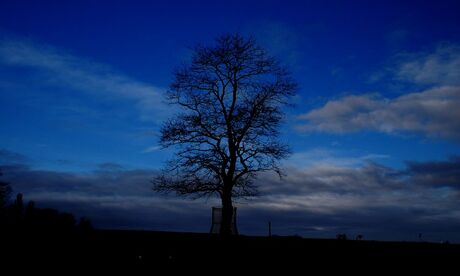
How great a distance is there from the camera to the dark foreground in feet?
27.2

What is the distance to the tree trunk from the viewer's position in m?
19.8

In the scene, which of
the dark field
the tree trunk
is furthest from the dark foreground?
the tree trunk

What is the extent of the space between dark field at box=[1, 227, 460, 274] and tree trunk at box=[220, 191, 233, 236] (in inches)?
347

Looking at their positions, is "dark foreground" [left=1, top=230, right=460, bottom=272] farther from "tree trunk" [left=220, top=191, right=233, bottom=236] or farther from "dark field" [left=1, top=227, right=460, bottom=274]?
"tree trunk" [left=220, top=191, right=233, bottom=236]

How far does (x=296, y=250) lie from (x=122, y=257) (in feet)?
15.1

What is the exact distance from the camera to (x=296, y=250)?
36.1 ft

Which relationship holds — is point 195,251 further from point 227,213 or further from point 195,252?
point 227,213

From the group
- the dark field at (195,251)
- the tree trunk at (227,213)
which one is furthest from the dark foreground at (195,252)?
the tree trunk at (227,213)

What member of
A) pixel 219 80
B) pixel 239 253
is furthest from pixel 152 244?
pixel 219 80

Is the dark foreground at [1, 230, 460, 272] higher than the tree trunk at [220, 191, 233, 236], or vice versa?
the tree trunk at [220, 191, 233, 236]

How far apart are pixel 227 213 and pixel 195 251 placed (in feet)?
33.3

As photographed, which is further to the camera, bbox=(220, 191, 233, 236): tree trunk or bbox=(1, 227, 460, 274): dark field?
bbox=(220, 191, 233, 236): tree trunk

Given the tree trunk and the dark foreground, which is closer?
the dark foreground

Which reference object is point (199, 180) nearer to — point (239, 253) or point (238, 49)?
point (238, 49)
